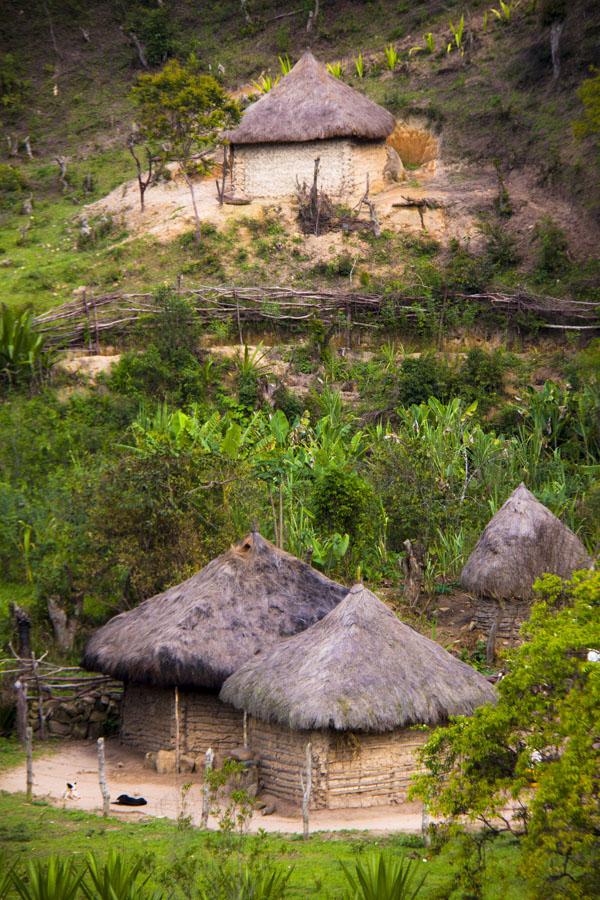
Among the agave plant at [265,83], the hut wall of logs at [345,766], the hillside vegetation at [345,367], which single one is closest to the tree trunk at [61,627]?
the hillside vegetation at [345,367]

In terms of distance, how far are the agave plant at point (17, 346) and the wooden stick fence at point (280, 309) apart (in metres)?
0.80

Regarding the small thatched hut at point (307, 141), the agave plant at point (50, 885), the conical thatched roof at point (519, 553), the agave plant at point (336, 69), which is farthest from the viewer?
the agave plant at point (336, 69)

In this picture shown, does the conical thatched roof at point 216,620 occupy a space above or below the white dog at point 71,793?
above

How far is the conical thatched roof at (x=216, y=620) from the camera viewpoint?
40.1 feet

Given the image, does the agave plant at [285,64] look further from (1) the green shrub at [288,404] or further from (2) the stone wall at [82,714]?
(2) the stone wall at [82,714]

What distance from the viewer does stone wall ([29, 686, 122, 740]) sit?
43.0 ft

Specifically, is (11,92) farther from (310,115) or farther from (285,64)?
(310,115)

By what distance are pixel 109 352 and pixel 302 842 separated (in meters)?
13.2

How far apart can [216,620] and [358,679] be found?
222 cm

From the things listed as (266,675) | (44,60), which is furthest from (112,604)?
(44,60)

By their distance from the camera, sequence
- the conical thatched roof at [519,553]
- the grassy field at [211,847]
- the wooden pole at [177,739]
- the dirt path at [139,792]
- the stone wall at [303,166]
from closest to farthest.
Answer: the grassy field at [211,847] < the dirt path at [139,792] < the wooden pole at [177,739] < the conical thatched roof at [519,553] < the stone wall at [303,166]

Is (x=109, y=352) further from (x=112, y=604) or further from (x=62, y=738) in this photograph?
(x=62, y=738)

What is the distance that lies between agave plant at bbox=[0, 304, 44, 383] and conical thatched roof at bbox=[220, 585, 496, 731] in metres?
9.82

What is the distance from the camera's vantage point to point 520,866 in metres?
6.59
